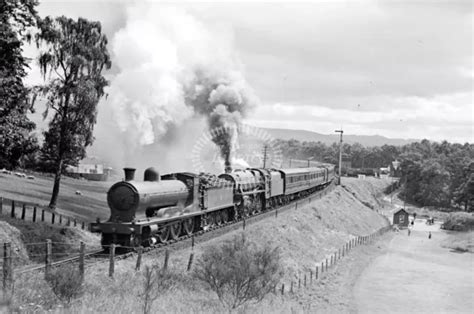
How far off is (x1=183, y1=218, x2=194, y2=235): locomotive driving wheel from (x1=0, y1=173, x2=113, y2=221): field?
1071cm

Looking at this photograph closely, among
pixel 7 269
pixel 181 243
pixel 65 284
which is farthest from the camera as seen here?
pixel 181 243

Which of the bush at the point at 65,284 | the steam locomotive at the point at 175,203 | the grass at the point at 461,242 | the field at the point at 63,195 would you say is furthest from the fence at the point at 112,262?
the field at the point at 63,195

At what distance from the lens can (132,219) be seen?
19703 mm

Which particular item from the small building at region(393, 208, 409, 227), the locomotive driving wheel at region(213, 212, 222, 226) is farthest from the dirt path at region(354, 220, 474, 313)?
the small building at region(393, 208, 409, 227)

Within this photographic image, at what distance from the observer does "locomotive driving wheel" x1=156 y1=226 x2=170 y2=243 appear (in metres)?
21.5

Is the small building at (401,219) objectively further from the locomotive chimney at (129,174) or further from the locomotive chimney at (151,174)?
the locomotive chimney at (129,174)

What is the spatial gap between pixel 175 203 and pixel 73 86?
9.53 metres

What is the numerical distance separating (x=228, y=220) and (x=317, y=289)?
771 centimetres

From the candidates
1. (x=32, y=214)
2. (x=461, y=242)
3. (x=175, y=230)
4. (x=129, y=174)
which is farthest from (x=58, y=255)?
(x=461, y=242)

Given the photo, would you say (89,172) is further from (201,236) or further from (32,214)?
(201,236)

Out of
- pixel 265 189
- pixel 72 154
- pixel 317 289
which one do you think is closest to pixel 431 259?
pixel 265 189

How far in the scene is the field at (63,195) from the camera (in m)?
34.3

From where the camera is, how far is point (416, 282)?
122ft

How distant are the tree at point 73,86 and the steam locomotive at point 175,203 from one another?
6.67 m
